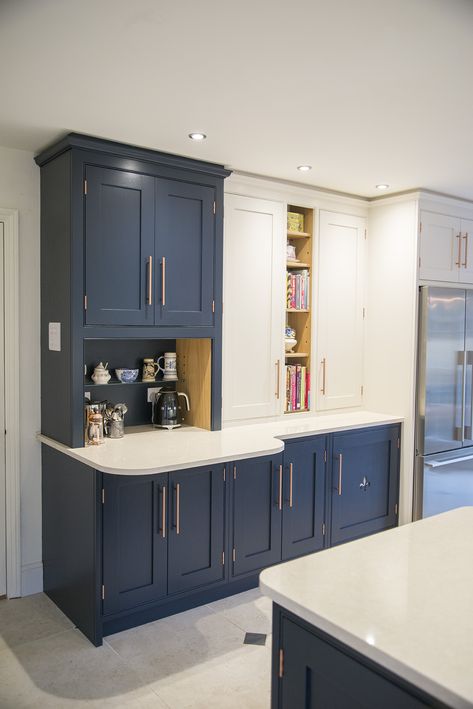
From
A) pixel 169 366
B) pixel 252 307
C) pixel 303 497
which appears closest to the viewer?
pixel 303 497

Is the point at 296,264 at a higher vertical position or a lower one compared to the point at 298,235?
lower

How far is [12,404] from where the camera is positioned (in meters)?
3.26

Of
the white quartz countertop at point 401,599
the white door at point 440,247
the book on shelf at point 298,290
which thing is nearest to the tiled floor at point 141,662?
the white quartz countertop at point 401,599

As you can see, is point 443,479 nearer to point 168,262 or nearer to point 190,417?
point 190,417

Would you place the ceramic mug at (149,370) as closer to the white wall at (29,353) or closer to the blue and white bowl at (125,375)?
the blue and white bowl at (125,375)

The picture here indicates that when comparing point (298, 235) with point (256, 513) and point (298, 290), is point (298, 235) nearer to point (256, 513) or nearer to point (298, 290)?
point (298, 290)

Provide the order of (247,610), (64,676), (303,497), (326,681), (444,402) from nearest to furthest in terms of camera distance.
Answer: (326,681) < (64,676) < (247,610) < (303,497) < (444,402)

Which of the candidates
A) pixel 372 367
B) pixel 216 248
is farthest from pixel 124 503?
pixel 372 367

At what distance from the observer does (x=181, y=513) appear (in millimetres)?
3033

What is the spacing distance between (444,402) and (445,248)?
1.11 metres

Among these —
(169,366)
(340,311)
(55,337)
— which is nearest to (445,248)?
(340,311)

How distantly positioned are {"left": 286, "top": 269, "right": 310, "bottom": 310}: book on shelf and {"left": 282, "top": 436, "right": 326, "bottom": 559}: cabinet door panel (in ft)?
3.16

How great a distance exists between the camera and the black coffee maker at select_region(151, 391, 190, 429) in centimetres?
359

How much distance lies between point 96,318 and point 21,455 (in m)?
0.90
